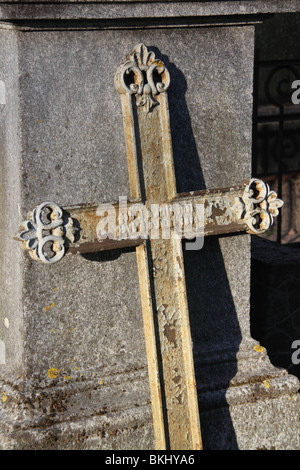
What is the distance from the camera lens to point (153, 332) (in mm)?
2816

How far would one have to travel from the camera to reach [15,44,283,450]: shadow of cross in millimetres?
2789

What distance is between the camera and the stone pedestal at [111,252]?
9.34ft

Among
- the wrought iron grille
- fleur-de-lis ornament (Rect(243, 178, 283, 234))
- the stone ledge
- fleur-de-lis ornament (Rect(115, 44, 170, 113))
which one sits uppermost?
the stone ledge

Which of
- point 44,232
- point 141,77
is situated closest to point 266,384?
point 44,232

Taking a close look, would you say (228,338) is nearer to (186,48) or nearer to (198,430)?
(198,430)

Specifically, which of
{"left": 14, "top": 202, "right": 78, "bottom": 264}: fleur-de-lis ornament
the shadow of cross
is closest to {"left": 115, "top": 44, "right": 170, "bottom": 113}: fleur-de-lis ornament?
the shadow of cross

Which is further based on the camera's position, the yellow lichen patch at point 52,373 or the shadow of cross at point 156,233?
the yellow lichen patch at point 52,373

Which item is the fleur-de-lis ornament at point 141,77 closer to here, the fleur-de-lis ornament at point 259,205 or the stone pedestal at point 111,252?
the stone pedestal at point 111,252

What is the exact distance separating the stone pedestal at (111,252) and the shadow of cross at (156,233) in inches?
6.9

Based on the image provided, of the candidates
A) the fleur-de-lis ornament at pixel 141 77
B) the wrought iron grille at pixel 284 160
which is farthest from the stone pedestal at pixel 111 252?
the wrought iron grille at pixel 284 160

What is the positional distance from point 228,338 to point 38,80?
1.33 metres

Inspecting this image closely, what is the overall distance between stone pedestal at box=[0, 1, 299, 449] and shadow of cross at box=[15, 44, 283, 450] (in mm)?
174

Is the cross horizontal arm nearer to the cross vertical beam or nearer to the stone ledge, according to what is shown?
the cross vertical beam

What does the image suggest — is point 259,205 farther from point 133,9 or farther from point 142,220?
point 133,9
